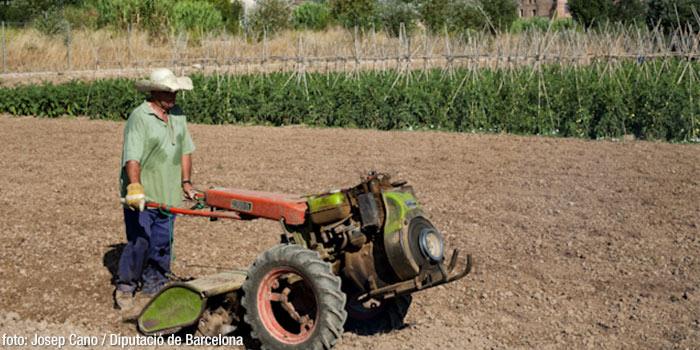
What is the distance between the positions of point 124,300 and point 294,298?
156 centimetres

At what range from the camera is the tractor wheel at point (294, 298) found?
13.1 feet

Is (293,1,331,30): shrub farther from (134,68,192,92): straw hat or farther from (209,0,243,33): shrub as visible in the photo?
(134,68,192,92): straw hat

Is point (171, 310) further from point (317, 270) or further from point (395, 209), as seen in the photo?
point (395, 209)

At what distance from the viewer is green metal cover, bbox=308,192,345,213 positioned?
4.16 metres

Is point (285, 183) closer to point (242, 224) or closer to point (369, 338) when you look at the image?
point (242, 224)

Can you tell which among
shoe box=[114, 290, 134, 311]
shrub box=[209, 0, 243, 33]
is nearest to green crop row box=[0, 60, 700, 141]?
shoe box=[114, 290, 134, 311]

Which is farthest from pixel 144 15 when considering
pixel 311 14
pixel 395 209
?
pixel 395 209

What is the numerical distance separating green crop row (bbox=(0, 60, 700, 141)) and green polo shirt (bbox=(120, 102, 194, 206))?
10.5 m

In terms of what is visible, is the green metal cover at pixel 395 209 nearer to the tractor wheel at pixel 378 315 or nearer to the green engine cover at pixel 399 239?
the green engine cover at pixel 399 239

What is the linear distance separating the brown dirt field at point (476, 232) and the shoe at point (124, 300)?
103mm

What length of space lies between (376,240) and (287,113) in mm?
13587

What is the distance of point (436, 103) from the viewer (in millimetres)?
16188

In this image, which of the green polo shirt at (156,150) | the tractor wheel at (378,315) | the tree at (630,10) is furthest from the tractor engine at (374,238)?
the tree at (630,10)

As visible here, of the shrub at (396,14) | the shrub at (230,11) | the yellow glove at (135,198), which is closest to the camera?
the yellow glove at (135,198)
